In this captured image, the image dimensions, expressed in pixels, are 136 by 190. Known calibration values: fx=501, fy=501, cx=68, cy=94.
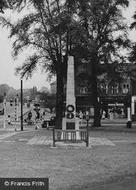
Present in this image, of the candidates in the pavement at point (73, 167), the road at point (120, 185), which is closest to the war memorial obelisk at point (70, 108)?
the pavement at point (73, 167)

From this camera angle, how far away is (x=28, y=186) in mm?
6238

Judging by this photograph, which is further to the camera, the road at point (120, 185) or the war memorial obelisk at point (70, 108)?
the war memorial obelisk at point (70, 108)

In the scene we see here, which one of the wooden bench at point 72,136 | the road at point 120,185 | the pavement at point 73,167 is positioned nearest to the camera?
→ the road at point 120,185

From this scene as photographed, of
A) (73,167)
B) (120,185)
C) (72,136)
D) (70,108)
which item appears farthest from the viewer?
(70,108)

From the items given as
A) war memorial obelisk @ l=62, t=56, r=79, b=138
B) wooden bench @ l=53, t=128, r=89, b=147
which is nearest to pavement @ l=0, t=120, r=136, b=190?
wooden bench @ l=53, t=128, r=89, b=147

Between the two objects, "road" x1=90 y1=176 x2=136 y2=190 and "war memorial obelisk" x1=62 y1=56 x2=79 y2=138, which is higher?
"war memorial obelisk" x1=62 y1=56 x2=79 y2=138

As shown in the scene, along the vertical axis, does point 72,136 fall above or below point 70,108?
below

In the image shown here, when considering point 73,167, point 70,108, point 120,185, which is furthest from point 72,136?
point 120,185

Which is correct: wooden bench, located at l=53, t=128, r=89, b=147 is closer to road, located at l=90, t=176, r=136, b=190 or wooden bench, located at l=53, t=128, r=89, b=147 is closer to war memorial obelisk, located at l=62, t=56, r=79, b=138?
war memorial obelisk, located at l=62, t=56, r=79, b=138

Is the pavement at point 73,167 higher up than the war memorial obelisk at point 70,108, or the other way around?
the war memorial obelisk at point 70,108

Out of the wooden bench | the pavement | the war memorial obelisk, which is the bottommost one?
the pavement

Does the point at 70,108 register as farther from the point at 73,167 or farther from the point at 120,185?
the point at 120,185

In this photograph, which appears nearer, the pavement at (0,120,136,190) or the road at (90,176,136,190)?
the road at (90,176,136,190)

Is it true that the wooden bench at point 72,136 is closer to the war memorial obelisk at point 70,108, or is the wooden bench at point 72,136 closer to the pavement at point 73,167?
the war memorial obelisk at point 70,108
